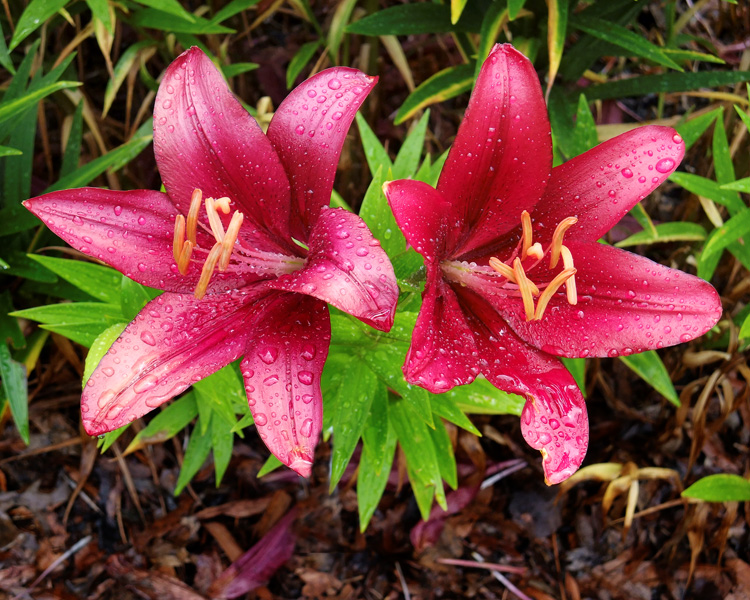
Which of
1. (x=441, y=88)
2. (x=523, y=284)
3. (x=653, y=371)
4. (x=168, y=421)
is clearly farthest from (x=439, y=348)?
(x=441, y=88)

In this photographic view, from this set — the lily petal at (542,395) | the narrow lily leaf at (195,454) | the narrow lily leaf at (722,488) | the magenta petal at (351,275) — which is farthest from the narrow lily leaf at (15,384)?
the narrow lily leaf at (722,488)

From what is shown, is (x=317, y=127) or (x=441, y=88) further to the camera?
(x=441, y=88)

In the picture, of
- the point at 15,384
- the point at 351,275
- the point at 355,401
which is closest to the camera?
the point at 351,275

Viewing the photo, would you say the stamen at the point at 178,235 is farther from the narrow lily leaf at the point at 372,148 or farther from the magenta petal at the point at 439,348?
the narrow lily leaf at the point at 372,148

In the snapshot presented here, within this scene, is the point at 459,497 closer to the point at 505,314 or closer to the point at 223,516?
the point at 223,516

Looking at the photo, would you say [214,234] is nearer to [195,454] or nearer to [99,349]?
[99,349]

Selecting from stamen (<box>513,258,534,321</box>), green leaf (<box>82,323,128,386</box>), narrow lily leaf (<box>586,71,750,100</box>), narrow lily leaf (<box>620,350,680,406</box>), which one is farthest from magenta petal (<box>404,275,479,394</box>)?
narrow lily leaf (<box>586,71,750,100</box>)
